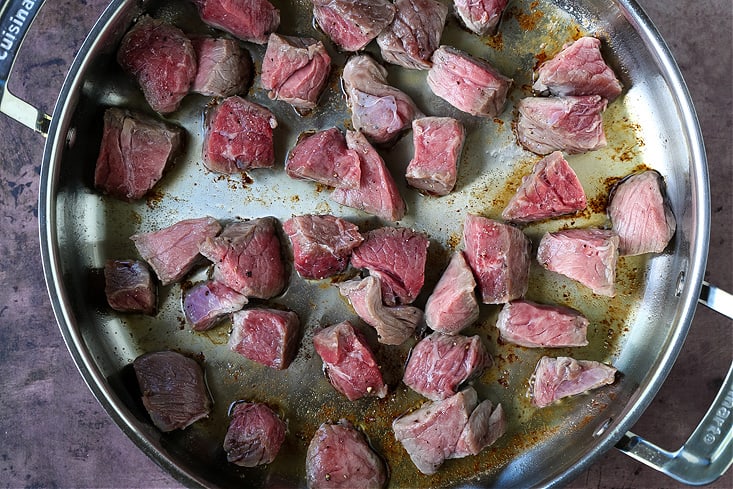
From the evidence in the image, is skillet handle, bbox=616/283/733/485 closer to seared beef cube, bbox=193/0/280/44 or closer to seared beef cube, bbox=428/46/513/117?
seared beef cube, bbox=428/46/513/117

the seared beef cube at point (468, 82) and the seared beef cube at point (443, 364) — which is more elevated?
the seared beef cube at point (468, 82)

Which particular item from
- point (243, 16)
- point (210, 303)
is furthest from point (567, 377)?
point (243, 16)

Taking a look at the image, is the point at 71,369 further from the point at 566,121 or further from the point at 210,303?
the point at 566,121

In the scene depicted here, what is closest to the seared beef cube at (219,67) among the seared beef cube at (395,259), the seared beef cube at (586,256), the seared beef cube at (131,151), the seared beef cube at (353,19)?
the seared beef cube at (131,151)

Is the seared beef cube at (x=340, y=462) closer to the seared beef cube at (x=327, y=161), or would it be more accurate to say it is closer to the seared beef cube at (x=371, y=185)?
the seared beef cube at (x=371, y=185)

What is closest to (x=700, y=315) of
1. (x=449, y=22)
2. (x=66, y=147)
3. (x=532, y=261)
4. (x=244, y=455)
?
(x=532, y=261)

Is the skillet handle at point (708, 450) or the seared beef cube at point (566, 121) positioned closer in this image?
the skillet handle at point (708, 450)

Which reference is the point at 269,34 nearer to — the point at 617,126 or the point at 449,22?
the point at 449,22

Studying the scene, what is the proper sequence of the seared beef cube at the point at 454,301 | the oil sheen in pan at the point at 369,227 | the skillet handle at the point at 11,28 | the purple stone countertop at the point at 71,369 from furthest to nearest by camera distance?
the purple stone countertop at the point at 71,369 < the oil sheen in pan at the point at 369,227 < the seared beef cube at the point at 454,301 < the skillet handle at the point at 11,28
